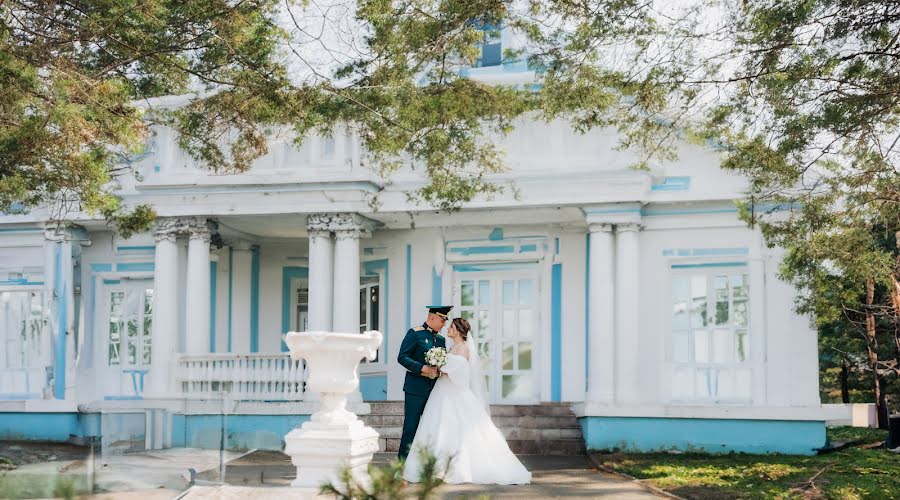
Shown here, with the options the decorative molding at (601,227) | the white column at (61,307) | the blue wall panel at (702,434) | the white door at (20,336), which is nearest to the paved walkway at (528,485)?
the blue wall panel at (702,434)

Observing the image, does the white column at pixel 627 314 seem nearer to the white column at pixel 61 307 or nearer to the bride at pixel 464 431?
the bride at pixel 464 431

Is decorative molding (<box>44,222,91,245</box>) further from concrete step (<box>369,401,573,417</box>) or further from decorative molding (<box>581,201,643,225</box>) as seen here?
decorative molding (<box>581,201,643,225</box>)

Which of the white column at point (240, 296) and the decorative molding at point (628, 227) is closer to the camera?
the decorative molding at point (628, 227)

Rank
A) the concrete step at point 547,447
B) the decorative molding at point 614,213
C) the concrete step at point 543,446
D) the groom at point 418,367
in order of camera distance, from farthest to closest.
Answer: the decorative molding at point 614,213 < the concrete step at point 547,447 < the concrete step at point 543,446 < the groom at point 418,367

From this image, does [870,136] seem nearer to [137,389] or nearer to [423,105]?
[423,105]

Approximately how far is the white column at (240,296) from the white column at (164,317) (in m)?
2.00

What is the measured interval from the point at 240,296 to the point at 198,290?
2.39 meters

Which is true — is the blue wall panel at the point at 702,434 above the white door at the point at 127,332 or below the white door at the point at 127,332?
below

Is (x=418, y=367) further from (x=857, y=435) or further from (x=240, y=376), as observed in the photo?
(x=857, y=435)

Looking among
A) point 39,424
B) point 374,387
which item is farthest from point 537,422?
point 39,424

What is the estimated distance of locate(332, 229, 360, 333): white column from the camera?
671 inches

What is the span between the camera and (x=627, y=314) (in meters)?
16.5

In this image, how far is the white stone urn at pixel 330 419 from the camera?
9156 mm

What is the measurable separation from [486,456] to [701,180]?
21.9 ft
